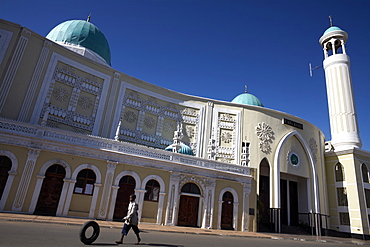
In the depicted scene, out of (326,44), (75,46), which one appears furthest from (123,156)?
(326,44)

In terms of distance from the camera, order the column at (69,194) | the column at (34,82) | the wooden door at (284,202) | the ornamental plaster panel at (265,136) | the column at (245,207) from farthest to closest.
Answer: the wooden door at (284,202) < the ornamental plaster panel at (265,136) < the column at (245,207) < the column at (34,82) < the column at (69,194)

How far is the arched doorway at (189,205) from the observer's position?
15.9m

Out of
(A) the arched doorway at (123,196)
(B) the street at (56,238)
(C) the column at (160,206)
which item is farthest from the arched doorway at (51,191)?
(C) the column at (160,206)

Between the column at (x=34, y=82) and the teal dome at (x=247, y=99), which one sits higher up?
the teal dome at (x=247, y=99)

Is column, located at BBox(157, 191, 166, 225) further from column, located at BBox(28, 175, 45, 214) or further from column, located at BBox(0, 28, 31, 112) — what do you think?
column, located at BBox(0, 28, 31, 112)

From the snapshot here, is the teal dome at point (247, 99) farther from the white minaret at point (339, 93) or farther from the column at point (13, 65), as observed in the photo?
the column at point (13, 65)

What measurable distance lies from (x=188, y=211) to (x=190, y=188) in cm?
138

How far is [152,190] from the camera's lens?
50.0 feet

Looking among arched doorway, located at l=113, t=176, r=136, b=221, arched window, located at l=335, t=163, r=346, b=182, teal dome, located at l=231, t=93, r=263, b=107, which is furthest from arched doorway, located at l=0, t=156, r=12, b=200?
arched window, located at l=335, t=163, r=346, b=182

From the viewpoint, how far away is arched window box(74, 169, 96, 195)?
44.3 ft

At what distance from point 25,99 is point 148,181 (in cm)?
927


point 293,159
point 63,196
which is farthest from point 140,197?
point 293,159

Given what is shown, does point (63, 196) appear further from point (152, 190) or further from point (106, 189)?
point (152, 190)

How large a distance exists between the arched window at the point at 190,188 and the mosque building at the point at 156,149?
2.7 inches
